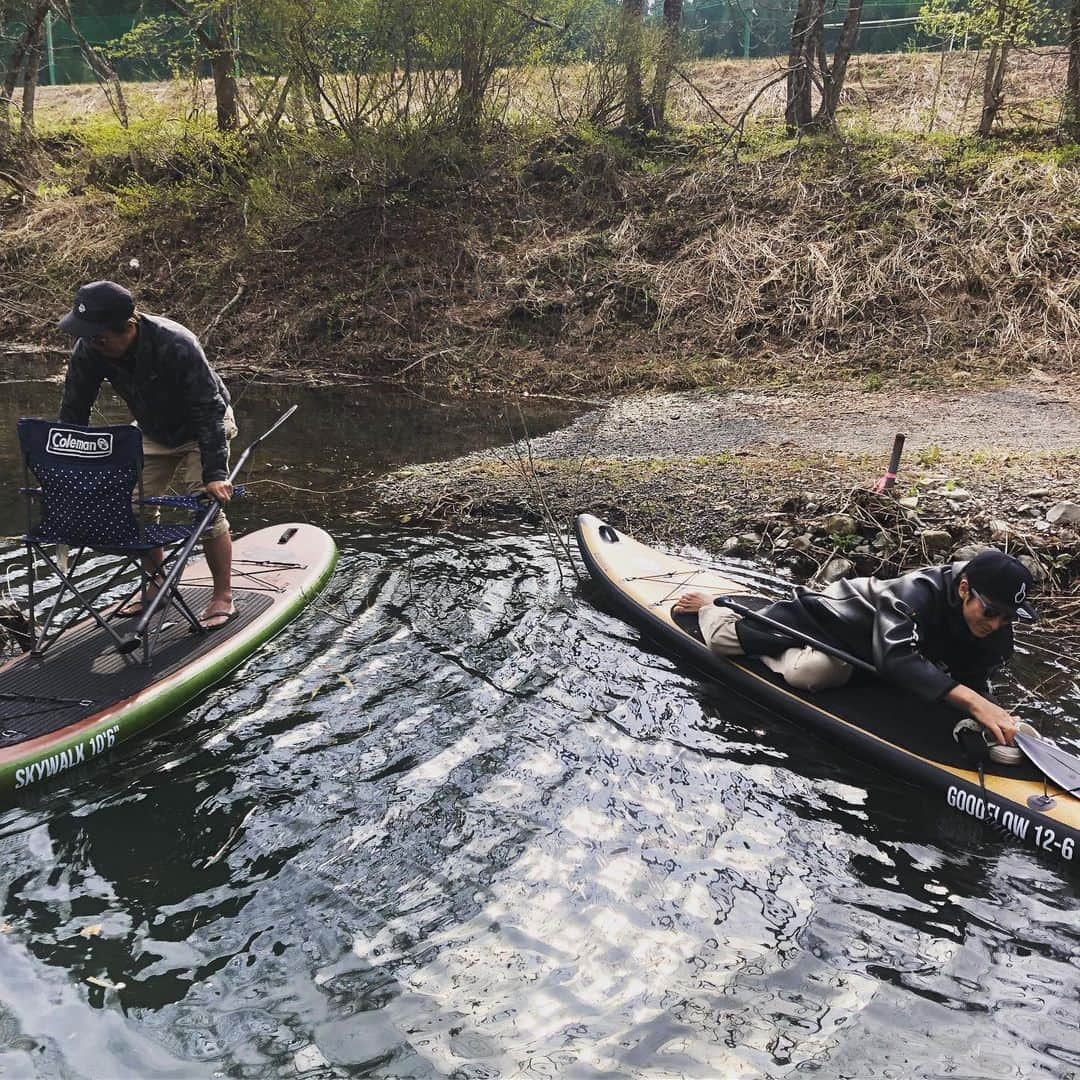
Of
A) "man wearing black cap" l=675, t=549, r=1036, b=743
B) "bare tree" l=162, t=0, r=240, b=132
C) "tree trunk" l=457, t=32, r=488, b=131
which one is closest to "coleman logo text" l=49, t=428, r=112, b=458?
"man wearing black cap" l=675, t=549, r=1036, b=743

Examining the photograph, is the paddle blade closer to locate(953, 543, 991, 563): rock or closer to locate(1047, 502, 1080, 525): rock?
locate(953, 543, 991, 563): rock

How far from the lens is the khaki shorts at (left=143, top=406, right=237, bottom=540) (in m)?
5.47

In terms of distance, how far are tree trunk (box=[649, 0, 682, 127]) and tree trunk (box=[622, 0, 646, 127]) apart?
0.73 ft

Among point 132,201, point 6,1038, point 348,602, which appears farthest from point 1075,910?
point 132,201

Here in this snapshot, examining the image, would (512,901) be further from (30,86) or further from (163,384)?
(30,86)

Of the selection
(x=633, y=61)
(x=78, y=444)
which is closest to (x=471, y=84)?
(x=633, y=61)

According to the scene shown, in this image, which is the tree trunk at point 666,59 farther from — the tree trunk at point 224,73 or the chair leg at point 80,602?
the chair leg at point 80,602

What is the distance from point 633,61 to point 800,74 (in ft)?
9.20

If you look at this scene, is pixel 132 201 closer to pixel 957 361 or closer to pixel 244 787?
pixel 957 361

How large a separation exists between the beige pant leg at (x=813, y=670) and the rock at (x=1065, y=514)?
9.23 feet

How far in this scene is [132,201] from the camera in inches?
678

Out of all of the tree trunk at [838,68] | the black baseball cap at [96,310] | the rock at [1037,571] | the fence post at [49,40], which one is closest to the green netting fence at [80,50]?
the fence post at [49,40]

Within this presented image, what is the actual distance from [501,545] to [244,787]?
3.51 metres

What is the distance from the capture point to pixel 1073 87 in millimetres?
13727
